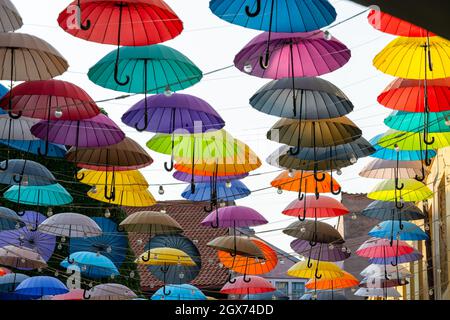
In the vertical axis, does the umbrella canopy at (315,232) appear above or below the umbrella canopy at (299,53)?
→ below

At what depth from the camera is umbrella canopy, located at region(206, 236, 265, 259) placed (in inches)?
656

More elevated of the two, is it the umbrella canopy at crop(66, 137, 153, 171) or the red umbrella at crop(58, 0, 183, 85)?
the red umbrella at crop(58, 0, 183, 85)

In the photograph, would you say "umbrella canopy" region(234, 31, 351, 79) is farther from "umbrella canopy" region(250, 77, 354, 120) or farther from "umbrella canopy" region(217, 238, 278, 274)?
"umbrella canopy" region(217, 238, 278, 274)

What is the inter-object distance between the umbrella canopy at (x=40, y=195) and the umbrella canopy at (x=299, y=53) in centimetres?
657

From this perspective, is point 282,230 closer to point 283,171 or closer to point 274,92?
point 283,171

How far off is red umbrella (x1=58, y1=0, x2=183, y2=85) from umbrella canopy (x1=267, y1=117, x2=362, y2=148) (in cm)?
297

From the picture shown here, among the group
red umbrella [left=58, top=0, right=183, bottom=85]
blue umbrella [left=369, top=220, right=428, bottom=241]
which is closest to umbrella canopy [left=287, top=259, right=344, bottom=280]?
blue umbrella [left=369, top=220, right=428, bottom=241]

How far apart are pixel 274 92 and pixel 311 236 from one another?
226 inches

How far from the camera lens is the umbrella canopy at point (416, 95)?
1110 cm

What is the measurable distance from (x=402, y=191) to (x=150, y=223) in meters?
4.10

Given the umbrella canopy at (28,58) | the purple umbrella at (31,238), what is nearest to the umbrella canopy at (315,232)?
the purple umbrella at (31,238)

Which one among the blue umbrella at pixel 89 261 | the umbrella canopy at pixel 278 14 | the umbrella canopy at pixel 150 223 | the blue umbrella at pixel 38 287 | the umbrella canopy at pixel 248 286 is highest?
the umbrella canopy at pixel 278 14

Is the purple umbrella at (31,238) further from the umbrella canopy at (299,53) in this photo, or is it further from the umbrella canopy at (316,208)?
the umbrella canopy at (299,53)
